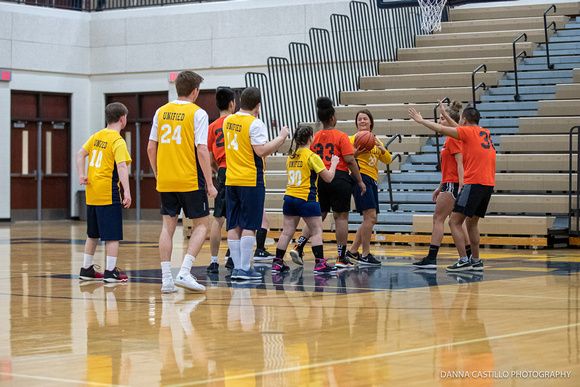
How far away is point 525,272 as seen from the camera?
9.77m

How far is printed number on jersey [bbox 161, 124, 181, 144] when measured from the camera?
788 centimetres

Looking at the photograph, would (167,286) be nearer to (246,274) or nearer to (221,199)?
(246,274)

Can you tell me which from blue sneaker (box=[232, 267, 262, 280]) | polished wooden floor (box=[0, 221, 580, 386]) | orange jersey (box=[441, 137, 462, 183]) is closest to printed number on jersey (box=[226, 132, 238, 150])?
blue sneaker (box=[232, 267, 262, 280])

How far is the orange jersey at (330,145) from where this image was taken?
32.7ft

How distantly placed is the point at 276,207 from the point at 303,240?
6.11 m

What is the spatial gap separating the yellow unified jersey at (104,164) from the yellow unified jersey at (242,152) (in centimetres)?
110

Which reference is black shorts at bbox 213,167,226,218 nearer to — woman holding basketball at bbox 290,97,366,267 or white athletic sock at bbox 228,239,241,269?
woman holding basketball at bbox 290,97,366,267

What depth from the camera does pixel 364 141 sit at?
10297 millimetres

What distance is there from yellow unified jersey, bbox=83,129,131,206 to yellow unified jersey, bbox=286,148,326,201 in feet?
5.77

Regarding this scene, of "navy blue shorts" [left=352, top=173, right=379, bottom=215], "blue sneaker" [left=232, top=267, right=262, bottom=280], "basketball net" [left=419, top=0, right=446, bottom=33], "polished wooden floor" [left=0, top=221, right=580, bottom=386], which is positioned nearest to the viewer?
"polished wooden floor" [left=0, top=221, right=580, bottom=386]

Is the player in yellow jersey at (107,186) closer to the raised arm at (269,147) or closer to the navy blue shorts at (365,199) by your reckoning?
the raised arm at (269,147)

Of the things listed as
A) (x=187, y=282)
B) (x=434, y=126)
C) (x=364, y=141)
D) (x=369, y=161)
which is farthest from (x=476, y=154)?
(x=187, y=282)

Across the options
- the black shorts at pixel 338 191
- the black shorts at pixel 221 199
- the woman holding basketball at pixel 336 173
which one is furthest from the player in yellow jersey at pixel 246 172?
the black shorts at pixel 338 191

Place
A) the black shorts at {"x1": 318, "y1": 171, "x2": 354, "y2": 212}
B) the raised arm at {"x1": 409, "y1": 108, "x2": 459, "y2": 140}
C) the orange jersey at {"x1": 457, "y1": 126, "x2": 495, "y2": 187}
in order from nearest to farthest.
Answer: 1. the raised arm at {"x1": 409, "y1": 108, "x2": 459, "y2": 140}
2. the orange jersey at {"x1": 457, "y1": 126, "x2": 495, "y2": 187}
3. the black shorts at {"x1": 318, "y1": 171, "x2": 354, "y2": 212}
